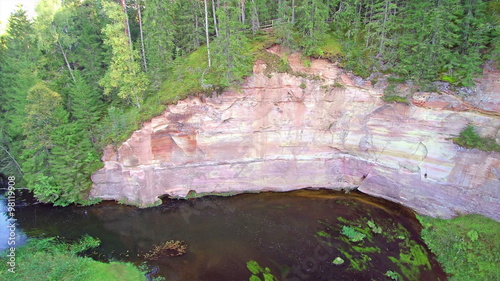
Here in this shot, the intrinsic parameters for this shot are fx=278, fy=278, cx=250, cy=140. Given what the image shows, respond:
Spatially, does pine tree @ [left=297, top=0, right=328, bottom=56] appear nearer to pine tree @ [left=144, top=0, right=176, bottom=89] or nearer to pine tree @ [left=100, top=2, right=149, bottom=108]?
pine tree @ [left=144, top=0, right=176, bottom=89]

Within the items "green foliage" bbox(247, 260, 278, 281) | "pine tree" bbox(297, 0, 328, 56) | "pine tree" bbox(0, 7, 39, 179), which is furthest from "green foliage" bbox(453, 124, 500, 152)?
"pine tree" bbox(0, 7, 39, 179)

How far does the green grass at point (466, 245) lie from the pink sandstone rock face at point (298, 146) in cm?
121

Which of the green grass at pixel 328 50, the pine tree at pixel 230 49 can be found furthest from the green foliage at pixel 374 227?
the pine tree at pixel 230 49

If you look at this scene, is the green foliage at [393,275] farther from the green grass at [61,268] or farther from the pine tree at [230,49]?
the pine tree at [230,49]

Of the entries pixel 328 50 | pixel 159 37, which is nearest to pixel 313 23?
pixel 328 50

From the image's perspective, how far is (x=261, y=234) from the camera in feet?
68.7

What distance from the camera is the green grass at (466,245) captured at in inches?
674

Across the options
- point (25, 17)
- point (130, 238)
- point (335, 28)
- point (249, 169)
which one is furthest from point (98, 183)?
point (335, 28)

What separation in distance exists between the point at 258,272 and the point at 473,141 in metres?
17.4

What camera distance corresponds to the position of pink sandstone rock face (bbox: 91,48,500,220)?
2148cm

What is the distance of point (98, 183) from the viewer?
80.4 feet

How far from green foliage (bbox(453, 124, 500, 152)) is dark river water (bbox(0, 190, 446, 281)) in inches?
268

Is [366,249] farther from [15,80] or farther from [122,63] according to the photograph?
[15,80]

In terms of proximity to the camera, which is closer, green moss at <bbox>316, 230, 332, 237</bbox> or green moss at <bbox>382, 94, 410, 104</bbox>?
green moss at <bbox>316, 230, 332, 237</bbox>
